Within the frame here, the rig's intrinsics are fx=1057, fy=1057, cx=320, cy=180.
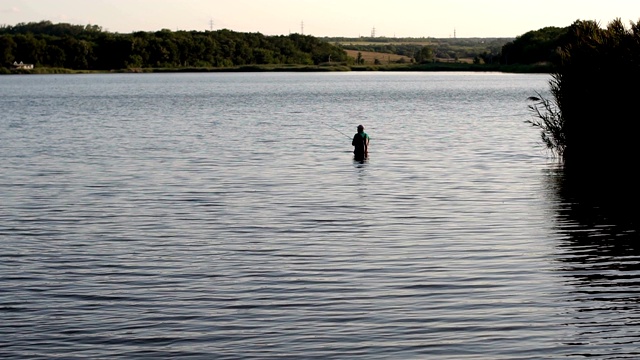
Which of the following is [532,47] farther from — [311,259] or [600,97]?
[311,259]

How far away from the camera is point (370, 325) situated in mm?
11891

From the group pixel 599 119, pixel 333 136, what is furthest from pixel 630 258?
pixel 333 136

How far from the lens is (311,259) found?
52.2 ft

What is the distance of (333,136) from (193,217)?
24249 mm

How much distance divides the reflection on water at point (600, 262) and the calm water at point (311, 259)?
0.15 ft

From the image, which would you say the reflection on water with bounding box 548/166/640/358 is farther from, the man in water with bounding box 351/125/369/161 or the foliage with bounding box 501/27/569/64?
the foliage with bounding box 501/27/569/64

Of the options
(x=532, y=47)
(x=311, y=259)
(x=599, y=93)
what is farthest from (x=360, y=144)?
(x=532, y=47)

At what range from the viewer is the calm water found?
11430 millimetres

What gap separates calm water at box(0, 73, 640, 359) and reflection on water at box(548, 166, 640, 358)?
47 mm

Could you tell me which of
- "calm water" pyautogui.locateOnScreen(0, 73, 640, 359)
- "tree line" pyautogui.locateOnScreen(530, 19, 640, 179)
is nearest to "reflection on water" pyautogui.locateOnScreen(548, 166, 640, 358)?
"calm water" pyautogui.locateOnScreen(0, 73, 640, 359)

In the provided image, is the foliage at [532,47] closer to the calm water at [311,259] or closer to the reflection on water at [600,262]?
the calm water at [311,259]

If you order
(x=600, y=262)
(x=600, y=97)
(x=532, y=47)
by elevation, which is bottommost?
(x=600, y=262)

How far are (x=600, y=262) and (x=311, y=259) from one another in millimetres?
4309

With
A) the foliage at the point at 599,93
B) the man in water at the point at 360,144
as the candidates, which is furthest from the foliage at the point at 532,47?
the foliage at the point at 599,93
